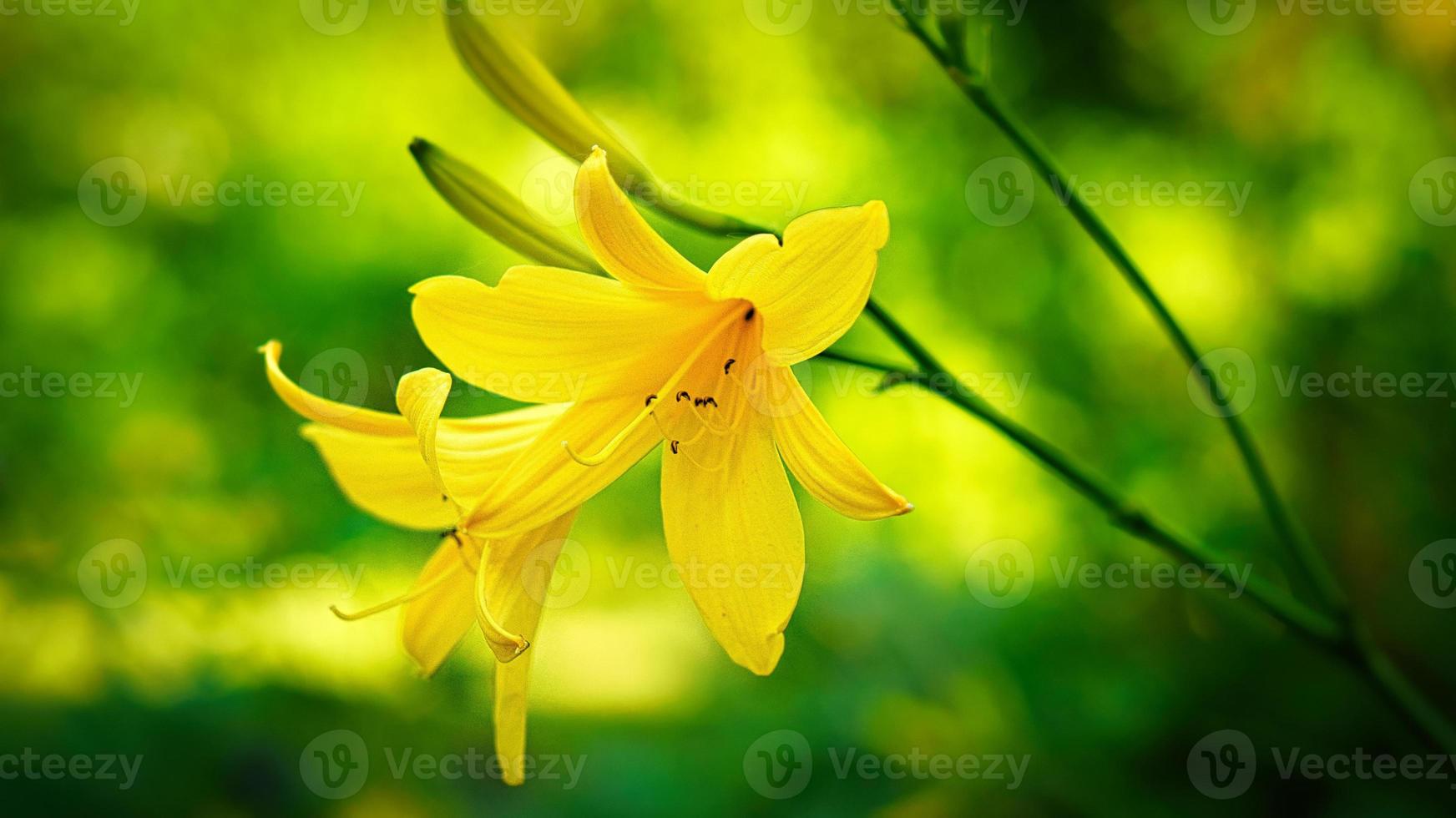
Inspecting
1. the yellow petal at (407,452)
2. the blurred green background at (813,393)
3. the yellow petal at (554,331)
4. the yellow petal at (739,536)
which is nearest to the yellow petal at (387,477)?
the yellow petal at (407,452)

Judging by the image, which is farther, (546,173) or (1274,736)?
(546,173)

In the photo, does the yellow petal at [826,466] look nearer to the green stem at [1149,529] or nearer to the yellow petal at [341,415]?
the green stem at [1149,529]

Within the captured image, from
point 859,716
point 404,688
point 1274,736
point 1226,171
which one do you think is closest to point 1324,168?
point 1226,171

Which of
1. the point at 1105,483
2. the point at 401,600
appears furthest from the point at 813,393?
the point at 401,600

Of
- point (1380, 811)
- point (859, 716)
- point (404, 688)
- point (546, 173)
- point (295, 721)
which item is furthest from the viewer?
point (546, 173)

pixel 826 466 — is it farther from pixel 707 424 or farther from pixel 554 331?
pixel 554 331

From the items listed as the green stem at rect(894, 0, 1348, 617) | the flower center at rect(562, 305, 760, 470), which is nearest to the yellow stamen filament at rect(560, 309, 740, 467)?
the flower center at rect(562, 305, 760, 470)

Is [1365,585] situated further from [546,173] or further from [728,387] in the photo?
[546,173]
